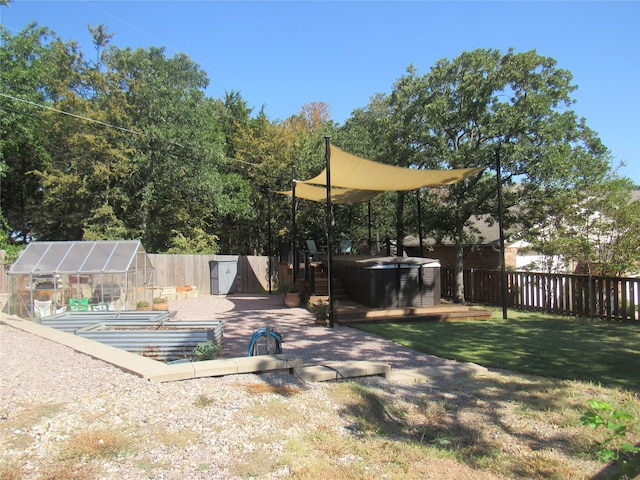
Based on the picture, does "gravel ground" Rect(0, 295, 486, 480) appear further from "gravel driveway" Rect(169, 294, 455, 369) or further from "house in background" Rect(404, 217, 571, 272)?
"house in background" Rect(404, 217, 571, 272)

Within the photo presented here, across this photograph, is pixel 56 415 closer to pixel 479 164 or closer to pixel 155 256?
pixel 479 164

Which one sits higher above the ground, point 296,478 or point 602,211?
point 602,211

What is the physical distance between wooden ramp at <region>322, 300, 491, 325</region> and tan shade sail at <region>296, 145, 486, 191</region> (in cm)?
320

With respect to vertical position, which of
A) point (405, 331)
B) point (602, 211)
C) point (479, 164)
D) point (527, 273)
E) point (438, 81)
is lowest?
point (405, 331)

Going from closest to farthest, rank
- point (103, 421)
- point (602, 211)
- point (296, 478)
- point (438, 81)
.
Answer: point (296, 478)
point (103, 421)
point (602, 211)
point (438, 81)

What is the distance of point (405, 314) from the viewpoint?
998 centimetres

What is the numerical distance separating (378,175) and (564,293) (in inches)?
233

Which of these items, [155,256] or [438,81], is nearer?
[438,81]

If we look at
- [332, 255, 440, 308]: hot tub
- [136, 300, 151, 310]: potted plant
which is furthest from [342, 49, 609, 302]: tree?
[136, 300, 151, 310]: potted plant

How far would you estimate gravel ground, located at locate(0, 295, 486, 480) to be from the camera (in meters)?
2.64

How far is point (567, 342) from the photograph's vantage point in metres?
7.03

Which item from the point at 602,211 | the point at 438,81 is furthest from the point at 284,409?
the point at 438,81

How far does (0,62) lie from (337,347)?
20.2 meters

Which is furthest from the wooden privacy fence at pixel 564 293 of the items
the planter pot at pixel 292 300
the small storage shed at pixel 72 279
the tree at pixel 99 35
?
the tree at pixel 99 35
